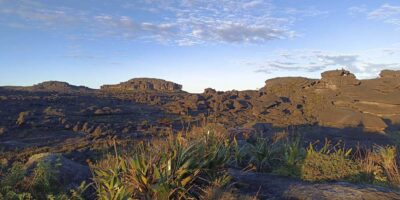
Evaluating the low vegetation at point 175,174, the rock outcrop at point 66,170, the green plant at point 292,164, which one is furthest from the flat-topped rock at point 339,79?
the rock outcrop at point 66,170

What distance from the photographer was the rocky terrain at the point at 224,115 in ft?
70.7

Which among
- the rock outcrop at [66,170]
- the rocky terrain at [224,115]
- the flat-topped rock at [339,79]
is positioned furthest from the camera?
the flat-topped rock at [339,79]

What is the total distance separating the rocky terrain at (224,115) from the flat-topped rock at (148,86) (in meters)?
13.1

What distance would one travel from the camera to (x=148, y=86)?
5812cm

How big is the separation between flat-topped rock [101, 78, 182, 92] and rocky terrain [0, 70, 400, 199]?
1313 cm

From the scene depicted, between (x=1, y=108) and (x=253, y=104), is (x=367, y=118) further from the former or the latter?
(x=1, y=108)

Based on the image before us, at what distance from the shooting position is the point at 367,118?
2959 cm

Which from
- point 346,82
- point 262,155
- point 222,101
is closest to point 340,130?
point 346,82

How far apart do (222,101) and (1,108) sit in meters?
17.4

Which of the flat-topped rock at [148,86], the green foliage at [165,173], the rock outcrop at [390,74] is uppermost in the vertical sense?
the rock outcrop at [390,74]

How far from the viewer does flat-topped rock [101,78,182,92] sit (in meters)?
57.3

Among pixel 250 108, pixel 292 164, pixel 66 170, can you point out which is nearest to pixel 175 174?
pixel 66 170

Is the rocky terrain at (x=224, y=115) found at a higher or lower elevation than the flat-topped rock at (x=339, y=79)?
lower

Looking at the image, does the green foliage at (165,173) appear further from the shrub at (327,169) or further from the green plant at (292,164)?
the shrub at (327,169)
